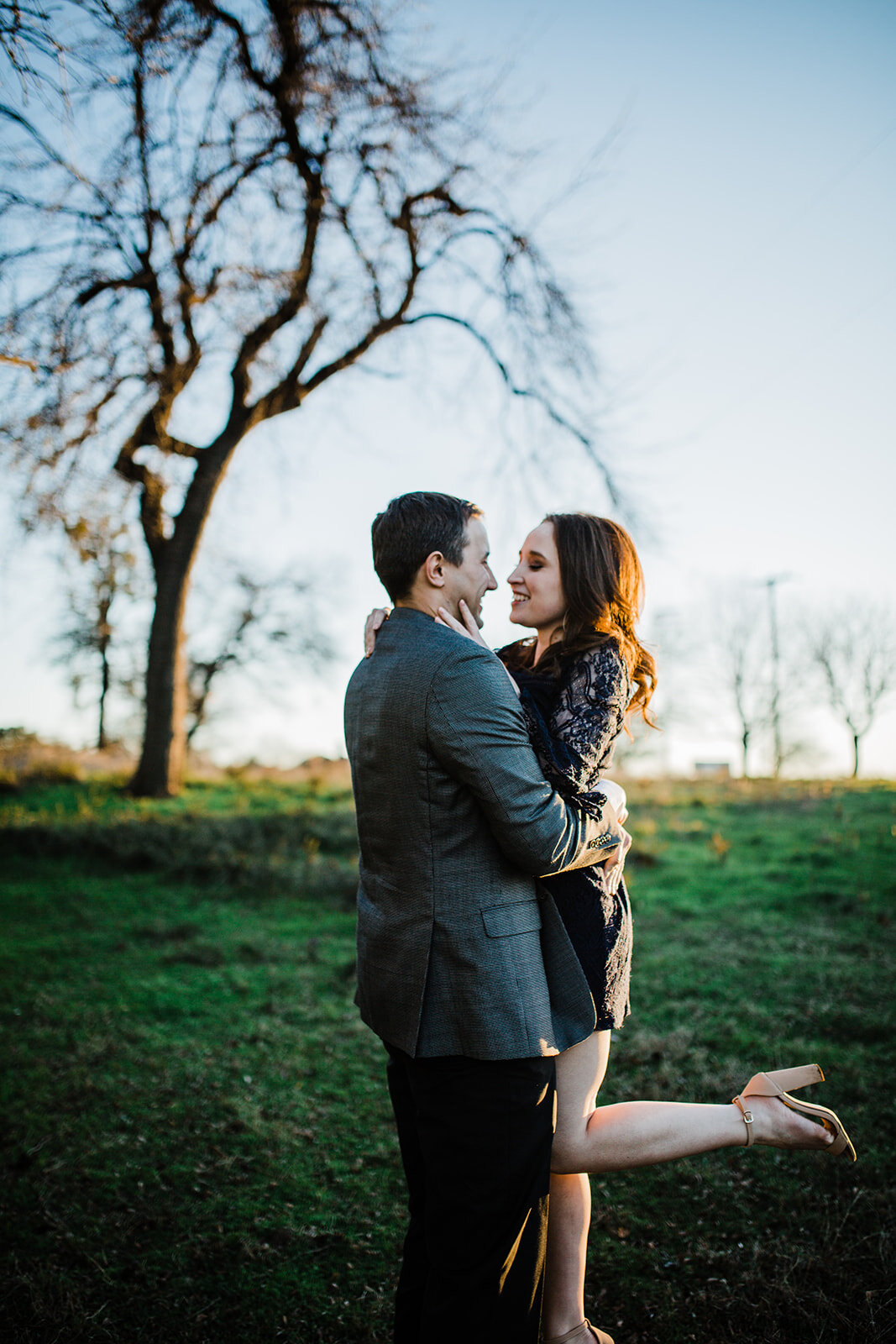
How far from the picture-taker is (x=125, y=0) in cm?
401

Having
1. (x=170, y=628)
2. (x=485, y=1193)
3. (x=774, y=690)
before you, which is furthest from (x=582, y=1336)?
(x=774, y=690)

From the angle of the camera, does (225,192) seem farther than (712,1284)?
Yes

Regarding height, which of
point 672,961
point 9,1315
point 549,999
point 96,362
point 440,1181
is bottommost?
point 9,1315

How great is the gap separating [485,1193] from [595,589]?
1.49 metres

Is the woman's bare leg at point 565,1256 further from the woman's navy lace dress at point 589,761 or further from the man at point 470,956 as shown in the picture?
the woman's navy lace dress at point 589,761

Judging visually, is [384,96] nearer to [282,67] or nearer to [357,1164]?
[282,67]

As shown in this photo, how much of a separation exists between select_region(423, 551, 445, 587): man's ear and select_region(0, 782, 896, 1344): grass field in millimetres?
2204

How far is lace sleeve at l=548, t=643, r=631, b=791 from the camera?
1985 mm

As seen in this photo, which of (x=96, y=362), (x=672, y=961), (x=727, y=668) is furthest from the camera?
(x=727, y=668)

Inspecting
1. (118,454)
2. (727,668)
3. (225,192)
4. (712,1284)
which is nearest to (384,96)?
(225,192)

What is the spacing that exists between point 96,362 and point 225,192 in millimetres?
2040

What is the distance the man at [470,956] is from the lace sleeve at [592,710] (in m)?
0.15

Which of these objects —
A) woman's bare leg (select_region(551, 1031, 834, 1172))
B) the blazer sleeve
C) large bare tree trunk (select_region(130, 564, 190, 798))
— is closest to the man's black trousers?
woman's bare leg (select_region(551, 1031, 834, 1172))

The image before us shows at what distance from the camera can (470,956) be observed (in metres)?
1.78
